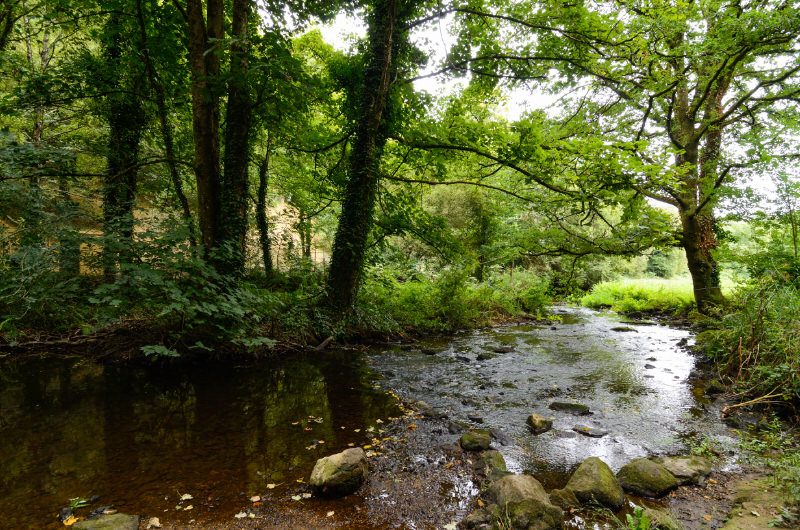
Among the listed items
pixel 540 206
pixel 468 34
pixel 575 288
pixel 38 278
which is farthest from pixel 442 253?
pixel 38 278

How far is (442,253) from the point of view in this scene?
976cm

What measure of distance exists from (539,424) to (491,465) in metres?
1.26

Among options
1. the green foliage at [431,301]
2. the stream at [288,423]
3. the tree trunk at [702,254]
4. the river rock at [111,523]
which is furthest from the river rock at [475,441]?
the tree trunk at [702,254]

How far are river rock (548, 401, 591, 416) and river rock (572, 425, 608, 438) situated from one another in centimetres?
46

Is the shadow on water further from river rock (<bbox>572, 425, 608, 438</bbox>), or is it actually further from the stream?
river rock (<bbox>572, 425, 608, 438</bbox>)

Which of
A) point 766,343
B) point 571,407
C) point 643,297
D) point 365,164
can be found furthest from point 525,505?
point 643,297

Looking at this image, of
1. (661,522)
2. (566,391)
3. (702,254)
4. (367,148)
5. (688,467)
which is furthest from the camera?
(702,254)

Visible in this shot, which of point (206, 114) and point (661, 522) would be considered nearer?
point (661, 522)

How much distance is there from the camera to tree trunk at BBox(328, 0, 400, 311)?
26.7ft

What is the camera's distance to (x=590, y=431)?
14.5 ft

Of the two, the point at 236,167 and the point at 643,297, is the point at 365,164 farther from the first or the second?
the point at 643,297

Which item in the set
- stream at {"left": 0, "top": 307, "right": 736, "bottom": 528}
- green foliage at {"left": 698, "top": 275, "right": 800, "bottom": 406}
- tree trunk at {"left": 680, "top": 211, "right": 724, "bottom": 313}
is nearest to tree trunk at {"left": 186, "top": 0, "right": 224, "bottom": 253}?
stream at {"left": 0, "top": 307, "right": 736, "bottom": 528}

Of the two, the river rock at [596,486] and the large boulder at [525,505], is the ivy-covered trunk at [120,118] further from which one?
the river rock at [596,486]

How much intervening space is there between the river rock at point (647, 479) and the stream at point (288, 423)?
35 centimetres
